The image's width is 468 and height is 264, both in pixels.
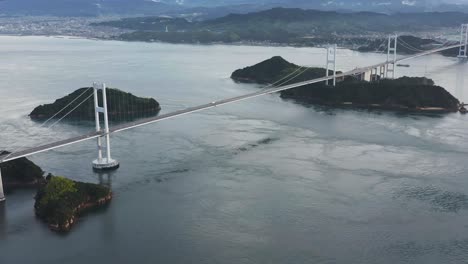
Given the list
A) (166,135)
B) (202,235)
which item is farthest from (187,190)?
(166,135)

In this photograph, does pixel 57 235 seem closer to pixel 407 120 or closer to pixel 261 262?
pixel 261 262

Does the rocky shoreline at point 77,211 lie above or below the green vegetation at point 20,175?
below

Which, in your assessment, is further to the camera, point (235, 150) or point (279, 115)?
point (279, 115)

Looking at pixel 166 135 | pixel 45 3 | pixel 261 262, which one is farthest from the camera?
pixel 45 3

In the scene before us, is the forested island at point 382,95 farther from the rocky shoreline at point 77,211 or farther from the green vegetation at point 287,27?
the green vegetation at point 287,27

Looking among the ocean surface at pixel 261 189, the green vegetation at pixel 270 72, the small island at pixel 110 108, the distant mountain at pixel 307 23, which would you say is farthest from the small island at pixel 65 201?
the distant mountain at pixel 307 23
